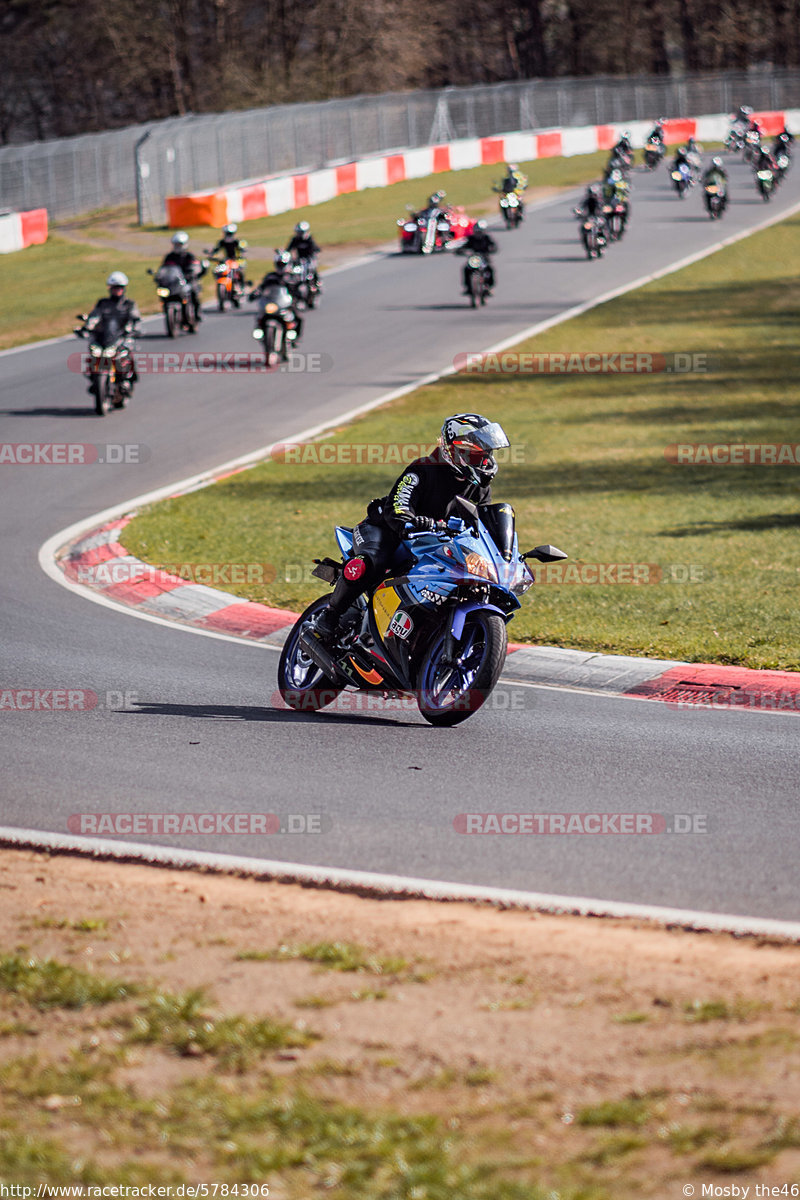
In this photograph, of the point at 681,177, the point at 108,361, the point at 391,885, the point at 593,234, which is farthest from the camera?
the point at 681,177

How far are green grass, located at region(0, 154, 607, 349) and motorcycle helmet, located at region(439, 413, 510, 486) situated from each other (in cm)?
2187

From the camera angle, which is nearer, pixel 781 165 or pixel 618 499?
pixel 618 499

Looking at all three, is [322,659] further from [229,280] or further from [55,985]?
[229,280]

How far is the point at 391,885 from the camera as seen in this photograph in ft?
22.8

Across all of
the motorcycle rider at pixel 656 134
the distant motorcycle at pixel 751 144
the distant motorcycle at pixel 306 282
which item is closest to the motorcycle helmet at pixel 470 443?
the distant motorcycle at pixel 306 282

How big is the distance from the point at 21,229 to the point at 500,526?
117 ft

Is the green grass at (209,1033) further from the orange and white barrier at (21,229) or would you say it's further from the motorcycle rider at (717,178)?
the motorcycle rider at (717,178)

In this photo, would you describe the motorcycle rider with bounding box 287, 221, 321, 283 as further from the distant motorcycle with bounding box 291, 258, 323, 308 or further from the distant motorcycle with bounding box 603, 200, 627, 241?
the distant motorcycle with bounding box 603, 200, 627, 241

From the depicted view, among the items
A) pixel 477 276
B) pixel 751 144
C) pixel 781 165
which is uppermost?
pixel 751 144

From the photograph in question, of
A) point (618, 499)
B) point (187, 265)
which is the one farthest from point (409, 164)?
point (618, 499)

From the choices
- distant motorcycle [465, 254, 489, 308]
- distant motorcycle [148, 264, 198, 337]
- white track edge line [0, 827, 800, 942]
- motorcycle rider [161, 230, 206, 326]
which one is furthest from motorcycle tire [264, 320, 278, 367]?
white track edge line [0, 827, 800, 942]

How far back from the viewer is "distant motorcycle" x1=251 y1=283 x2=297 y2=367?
25781 mm

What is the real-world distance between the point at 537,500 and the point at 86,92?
2564 inches

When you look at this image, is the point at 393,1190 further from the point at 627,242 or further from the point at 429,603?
the point at 627,242
